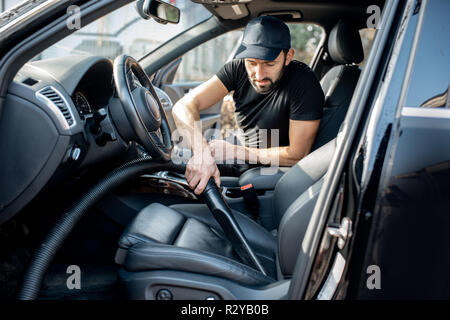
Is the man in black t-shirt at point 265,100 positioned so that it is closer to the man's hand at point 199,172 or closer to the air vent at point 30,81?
the man's hand at point 199,172

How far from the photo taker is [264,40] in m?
2.14

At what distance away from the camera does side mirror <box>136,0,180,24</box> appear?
1.68m

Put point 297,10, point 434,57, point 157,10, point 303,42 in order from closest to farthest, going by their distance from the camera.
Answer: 1. point 434,57
2. point 157,10
3. point 297,10
4. point 303,42

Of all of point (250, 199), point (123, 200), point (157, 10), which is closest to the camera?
point (157, 10)

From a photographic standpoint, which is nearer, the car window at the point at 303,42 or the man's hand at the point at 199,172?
the man's hand at the point at 199,172

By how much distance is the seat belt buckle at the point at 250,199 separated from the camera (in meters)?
2.12

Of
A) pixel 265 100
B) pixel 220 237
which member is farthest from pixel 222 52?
pixel 220 237

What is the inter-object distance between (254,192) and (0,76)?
128 centimetres

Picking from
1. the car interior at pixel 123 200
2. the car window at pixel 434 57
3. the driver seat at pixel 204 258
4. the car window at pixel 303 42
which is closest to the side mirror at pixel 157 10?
the car interior at pixel 123 200

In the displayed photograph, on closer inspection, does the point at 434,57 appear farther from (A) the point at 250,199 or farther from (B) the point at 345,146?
Answer: (A) the point at 250,199

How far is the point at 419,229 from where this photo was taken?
3.40 ft

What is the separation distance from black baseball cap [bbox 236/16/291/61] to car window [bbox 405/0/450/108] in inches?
42.7

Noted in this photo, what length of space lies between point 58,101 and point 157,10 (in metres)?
0.62

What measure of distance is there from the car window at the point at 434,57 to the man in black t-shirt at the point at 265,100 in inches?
40.7
